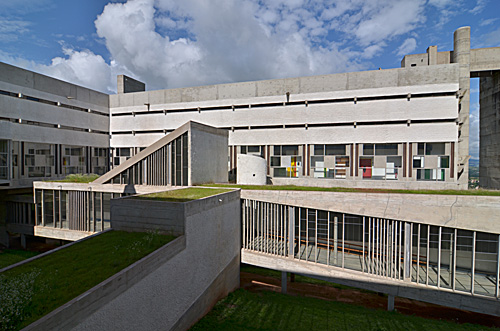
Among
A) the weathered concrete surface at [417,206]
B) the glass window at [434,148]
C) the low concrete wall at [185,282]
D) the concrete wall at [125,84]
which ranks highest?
the concrete wall at [125,84]

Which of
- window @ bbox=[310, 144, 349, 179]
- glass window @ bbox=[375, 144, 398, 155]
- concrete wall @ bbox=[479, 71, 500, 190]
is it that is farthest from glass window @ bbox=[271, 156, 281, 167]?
concrete wall @ bbox=[479, 71, 500, 190]

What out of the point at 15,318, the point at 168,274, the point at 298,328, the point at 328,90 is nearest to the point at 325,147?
the point at 328,90

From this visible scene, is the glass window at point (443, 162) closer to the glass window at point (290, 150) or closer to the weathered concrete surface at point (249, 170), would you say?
the glass window at point (290, 150)

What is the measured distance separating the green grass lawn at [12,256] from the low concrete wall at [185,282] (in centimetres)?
1791

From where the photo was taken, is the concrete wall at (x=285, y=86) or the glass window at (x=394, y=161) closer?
the concrete wall at (x=285, y=86)

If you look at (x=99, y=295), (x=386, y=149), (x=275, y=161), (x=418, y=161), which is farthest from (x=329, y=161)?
(x=99, y=295)

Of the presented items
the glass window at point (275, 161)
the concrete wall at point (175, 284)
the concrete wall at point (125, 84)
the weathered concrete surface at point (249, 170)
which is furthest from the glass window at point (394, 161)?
the concrete wall at point (125, 84)

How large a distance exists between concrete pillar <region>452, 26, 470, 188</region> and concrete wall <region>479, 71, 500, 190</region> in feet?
10.0

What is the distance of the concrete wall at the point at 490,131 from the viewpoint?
24.9 meters

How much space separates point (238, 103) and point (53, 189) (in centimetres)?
2009

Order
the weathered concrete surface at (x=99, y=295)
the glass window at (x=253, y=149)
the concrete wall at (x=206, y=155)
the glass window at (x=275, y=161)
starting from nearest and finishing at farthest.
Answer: the weathered concrete surface at (x=99, y=295), the concrete wall at (x=206, y=155), the glass window at (x=275, y=161), the glass window at (x=253, y=149)

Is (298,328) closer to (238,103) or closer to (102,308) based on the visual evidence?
(102,308)

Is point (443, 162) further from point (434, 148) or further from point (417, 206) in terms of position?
point (417, 206)

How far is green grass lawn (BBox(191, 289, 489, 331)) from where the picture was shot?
12.2 meters
